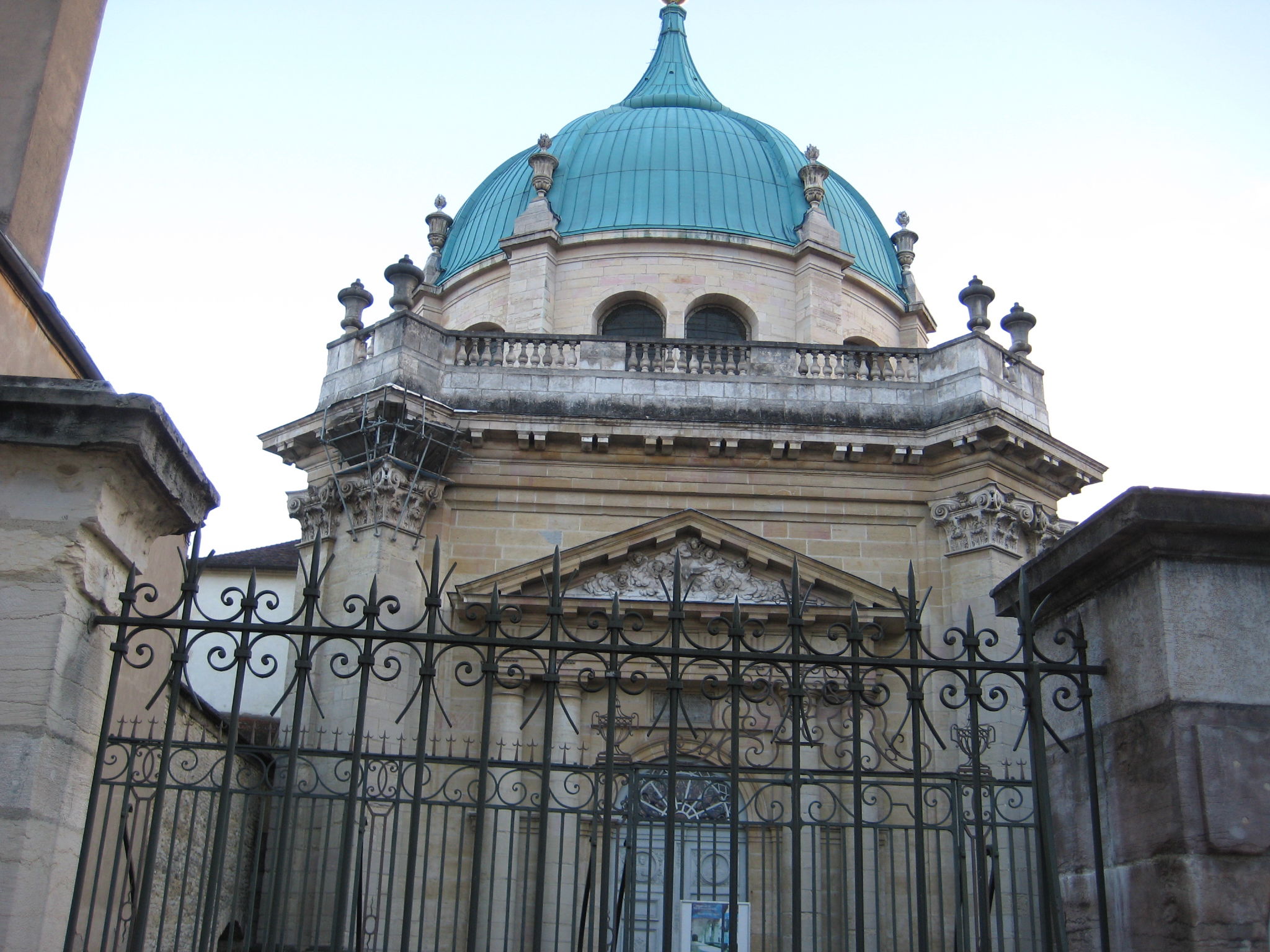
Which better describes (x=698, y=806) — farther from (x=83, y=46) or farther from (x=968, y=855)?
(x=83, y=46)

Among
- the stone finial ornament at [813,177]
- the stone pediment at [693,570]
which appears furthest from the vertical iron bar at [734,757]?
the stone finial ornament at [813,177]

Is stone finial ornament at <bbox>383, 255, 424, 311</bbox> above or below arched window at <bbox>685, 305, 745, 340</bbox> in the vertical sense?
below

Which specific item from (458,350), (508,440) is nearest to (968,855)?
(508,440)

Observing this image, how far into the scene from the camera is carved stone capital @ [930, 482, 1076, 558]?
14.7m

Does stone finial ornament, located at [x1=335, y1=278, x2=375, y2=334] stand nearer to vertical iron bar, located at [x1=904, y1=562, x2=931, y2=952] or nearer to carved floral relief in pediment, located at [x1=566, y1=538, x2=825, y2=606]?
carved floral relief in pediment, located at [x1=566, y1=538, x2=825, y2=606]

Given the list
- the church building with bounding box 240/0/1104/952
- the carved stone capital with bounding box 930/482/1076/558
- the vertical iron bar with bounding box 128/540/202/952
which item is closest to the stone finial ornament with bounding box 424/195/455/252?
the church building with bounding box 240/0/1104/952

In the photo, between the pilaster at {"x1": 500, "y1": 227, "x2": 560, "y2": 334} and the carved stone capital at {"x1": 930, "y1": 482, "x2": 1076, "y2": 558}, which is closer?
the carved stone capital at {"x1": 930, "y1": 482, "x2": 1076, "y2": 558}

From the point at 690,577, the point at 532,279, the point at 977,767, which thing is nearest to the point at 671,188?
the point at 532,279

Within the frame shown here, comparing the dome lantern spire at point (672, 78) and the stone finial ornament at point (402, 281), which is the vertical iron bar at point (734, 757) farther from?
the dome lantern spire at point (672, 78)

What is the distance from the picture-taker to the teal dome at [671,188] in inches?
805

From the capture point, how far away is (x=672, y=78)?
2561cm

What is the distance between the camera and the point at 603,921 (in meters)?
4.08

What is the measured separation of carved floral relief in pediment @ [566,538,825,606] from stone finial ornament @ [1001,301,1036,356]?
4890mm

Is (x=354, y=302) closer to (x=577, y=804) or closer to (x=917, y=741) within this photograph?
(x=577, y=804)
